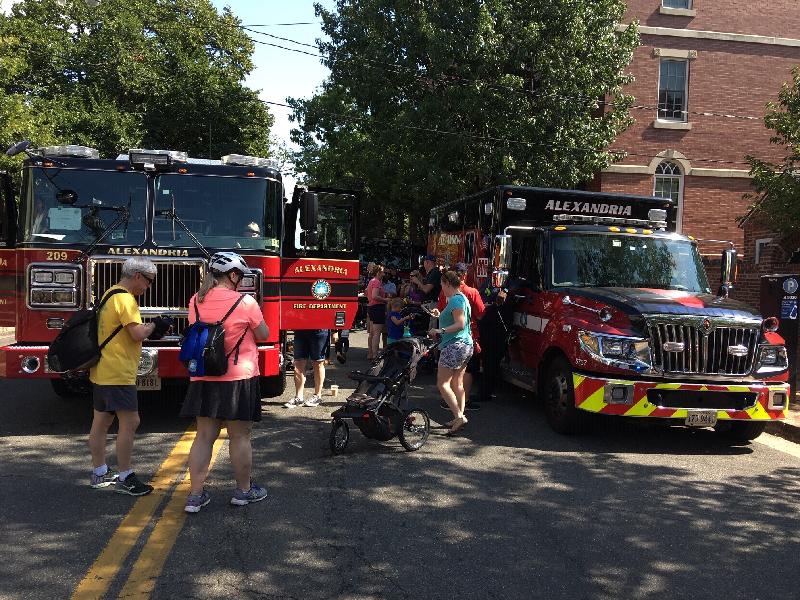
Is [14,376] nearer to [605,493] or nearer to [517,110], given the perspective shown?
[605,493]

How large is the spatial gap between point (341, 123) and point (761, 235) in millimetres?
12341

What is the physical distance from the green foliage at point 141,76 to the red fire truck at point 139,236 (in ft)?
63.4

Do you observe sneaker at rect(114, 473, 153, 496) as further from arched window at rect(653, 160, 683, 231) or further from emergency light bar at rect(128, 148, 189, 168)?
arched window at rect(653, 160, 683, 231)

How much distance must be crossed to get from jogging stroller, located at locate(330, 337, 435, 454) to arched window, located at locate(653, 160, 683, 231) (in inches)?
747

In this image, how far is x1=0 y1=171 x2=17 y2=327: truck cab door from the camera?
753 centimetres

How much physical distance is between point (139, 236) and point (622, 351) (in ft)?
16.2

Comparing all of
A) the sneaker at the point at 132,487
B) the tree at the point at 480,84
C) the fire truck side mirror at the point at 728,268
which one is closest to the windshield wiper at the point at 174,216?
the sneaker at the point at 132,487

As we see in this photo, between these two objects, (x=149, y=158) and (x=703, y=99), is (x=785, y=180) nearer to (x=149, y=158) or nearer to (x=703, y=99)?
(x=149, y=158)

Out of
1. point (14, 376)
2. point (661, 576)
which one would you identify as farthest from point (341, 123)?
point (661, 576)

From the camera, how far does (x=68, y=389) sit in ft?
28.7

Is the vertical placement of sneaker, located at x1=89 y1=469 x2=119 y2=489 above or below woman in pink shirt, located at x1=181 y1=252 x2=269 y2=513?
below

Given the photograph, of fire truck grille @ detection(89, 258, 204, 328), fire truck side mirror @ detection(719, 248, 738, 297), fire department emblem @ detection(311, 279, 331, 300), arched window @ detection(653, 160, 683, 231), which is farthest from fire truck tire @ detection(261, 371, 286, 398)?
arched window @ detection(653, 160, 683, 231)

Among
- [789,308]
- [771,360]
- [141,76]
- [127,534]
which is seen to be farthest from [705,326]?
[141,76]

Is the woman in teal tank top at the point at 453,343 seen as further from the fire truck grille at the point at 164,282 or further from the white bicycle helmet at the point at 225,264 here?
the white bicycle helmet at the point at 225,264
